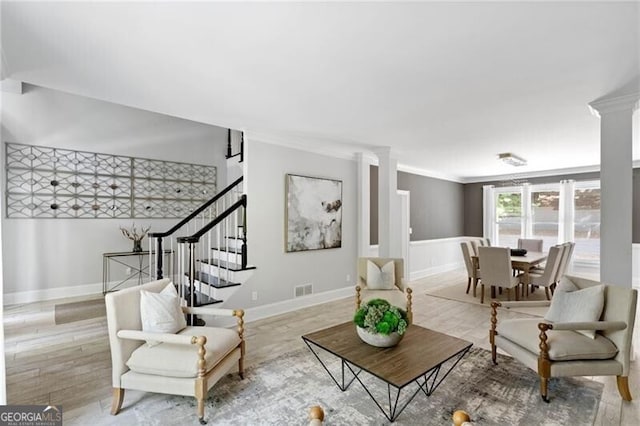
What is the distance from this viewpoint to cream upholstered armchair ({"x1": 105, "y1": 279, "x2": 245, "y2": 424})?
1985 millimetres

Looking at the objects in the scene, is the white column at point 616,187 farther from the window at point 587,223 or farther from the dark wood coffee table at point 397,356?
the window at point 587,223

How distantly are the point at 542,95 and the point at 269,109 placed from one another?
2.70m

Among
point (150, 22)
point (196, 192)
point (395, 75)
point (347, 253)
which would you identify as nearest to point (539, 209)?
point (347, 253)

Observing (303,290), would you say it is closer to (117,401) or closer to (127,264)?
(117,401)

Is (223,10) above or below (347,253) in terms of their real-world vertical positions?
above

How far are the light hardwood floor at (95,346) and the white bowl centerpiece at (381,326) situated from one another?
0.69 metres

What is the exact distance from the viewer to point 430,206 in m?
7.38

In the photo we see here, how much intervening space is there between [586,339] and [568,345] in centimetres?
22

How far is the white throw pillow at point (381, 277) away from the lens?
3.92 meters

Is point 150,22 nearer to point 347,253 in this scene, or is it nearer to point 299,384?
point 299,384

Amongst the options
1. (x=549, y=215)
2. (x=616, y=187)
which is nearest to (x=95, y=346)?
(x=616, y=187)

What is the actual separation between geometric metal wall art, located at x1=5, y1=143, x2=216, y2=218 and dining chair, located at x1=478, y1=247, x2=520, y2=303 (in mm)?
5424

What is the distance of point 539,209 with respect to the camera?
734 centimetres

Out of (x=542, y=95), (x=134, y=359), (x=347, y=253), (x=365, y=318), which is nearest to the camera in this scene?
(x=134, y=359)
